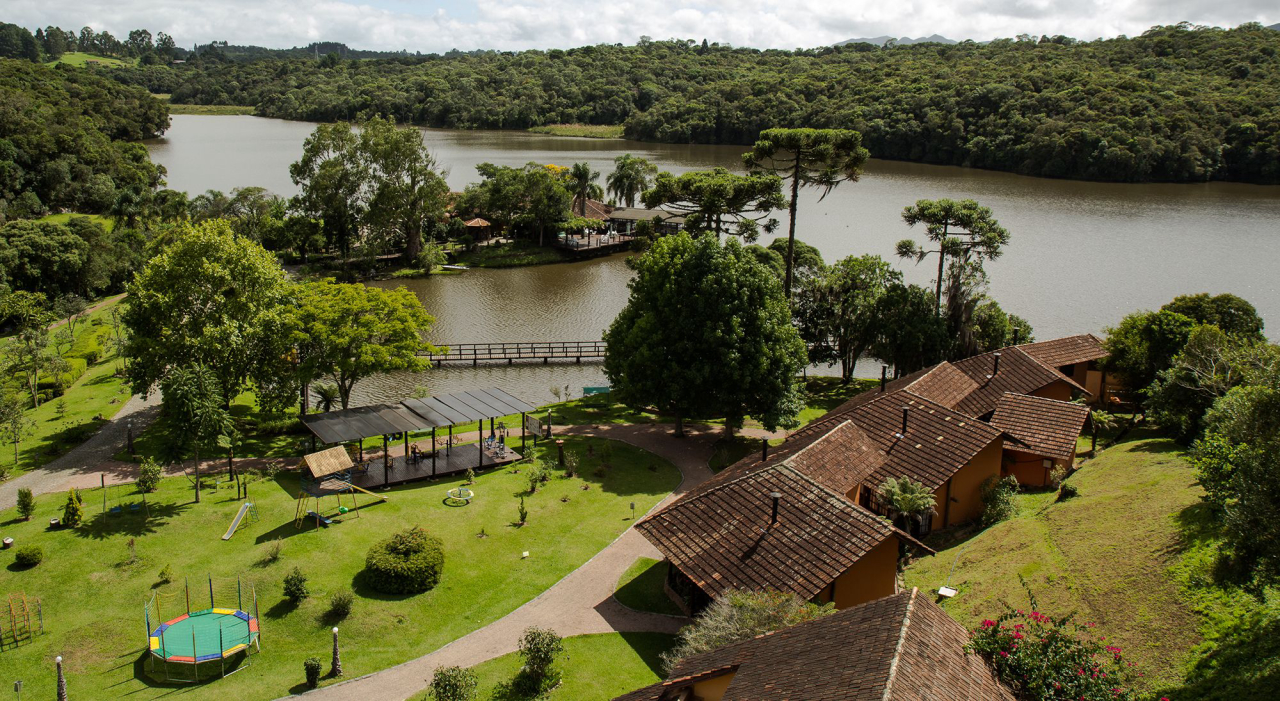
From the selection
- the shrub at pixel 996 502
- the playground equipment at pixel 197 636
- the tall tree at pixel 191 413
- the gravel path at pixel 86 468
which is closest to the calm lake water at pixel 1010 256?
the gravel path at pixel 86 468

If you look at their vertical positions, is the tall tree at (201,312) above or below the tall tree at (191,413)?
above

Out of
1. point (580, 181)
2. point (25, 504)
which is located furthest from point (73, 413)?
point (580, 181)

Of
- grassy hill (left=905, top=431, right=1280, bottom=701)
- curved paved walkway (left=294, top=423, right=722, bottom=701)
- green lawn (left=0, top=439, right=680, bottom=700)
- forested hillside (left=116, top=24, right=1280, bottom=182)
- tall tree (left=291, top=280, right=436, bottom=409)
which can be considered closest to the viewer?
grassy hill (left=905, top=431, right=1280, bottom=701)

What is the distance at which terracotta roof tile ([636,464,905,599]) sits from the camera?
21719 mm

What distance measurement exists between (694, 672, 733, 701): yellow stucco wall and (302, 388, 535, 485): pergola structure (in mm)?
18654

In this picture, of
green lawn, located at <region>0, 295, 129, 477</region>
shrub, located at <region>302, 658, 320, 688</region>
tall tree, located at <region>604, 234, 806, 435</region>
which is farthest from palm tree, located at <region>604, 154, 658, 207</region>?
shrub, located at <region>302, 658, 320, 688</region>

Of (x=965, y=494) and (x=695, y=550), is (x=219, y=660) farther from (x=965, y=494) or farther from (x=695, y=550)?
(x=965, y=494)

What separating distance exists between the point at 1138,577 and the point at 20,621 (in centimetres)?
2927

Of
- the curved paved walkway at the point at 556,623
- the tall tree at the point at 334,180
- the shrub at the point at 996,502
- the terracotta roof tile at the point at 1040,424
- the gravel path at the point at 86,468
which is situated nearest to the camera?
the curved paved walkway at the point at 556,623

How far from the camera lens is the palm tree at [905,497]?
83.9ft

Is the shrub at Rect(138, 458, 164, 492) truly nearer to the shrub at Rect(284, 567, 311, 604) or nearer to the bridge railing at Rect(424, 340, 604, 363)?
the shrub at Rect(284, 567, 311, 604)

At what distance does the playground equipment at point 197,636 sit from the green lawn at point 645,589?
10.3 metres

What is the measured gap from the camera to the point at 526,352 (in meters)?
53.8

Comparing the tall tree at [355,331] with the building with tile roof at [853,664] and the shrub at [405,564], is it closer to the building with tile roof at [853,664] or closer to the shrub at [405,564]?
the shrub at [405,564]
